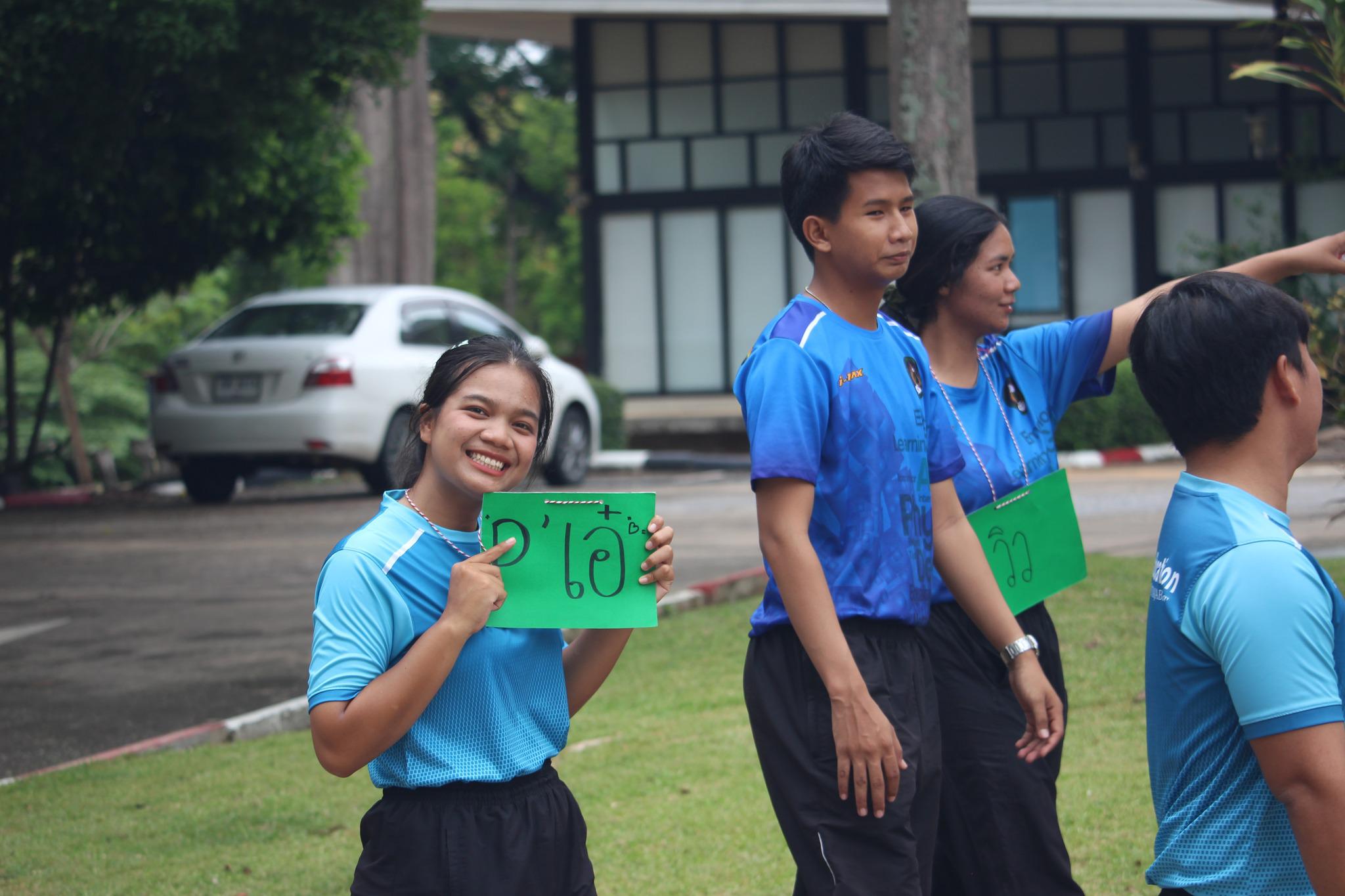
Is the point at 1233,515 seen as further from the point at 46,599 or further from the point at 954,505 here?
the point at 46,599

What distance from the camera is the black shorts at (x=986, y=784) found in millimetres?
3316

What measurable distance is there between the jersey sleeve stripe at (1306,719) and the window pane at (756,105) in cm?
2361

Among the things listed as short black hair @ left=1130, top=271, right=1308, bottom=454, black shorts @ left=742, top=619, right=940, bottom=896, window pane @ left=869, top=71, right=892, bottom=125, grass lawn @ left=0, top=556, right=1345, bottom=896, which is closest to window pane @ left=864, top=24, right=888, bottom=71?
window pane @ left=869, top=71, right=892, bottom=125

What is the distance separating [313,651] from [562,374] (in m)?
12.5

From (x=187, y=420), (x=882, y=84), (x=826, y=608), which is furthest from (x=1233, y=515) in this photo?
(x=882, y=84)

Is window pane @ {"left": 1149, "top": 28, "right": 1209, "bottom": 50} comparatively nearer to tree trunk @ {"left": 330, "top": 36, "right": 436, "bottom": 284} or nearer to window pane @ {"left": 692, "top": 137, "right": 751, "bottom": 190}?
window pane @ {"left": 692, "top": 137, "right": 751, "bottom": 190}

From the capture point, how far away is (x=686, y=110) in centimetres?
2527

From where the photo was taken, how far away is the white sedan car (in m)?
12.8

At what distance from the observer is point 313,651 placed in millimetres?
2400

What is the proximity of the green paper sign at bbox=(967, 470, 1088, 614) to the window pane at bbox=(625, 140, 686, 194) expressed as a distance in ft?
72.7

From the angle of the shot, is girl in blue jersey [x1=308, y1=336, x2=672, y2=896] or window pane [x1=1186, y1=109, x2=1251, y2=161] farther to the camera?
window pane [x1=1186, y1=109, x2=1251, y2=161]

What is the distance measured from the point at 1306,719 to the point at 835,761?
Result: 1.05 meters

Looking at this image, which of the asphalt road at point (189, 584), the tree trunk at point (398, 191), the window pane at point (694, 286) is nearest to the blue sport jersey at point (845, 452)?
Answer: the asphalt road at point (189, 584)

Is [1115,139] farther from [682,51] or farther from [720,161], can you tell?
[682,51]
